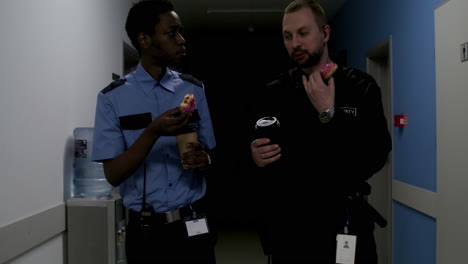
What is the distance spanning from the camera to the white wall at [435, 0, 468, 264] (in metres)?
2.37

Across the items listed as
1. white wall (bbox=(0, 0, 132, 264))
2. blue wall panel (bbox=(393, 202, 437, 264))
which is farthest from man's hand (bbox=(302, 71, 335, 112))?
blue wall panel (bbox=(393, 202, 437, 264))

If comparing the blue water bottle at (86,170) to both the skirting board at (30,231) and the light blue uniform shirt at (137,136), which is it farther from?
the light blue uniform shirt at (137,136)

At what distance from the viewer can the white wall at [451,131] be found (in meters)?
2.37

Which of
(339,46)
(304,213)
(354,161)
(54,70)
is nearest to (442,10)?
(354,161)

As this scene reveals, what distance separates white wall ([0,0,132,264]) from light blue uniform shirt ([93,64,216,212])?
2.14ft

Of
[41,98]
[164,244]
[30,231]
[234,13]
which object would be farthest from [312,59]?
[234,13]

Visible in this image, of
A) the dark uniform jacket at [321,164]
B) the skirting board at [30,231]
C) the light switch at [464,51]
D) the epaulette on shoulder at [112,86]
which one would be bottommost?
the skirting board at [30,231]

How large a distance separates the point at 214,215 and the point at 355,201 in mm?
5754

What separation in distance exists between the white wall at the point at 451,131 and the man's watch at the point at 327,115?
4.38 ft

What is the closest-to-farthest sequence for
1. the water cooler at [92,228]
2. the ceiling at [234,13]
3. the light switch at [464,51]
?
the light switch at [464,51], the water cooler at [92,228], the ceiling at [234,13]

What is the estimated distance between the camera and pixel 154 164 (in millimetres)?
1626

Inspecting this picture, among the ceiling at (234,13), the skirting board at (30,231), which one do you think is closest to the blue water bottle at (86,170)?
the skirting board at (30,231)

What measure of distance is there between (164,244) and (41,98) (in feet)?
4.15

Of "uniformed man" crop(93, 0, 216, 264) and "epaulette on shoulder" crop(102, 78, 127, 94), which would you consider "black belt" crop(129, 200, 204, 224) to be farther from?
"epaulette on shoulder" crop(102, 78, 127, 94)
